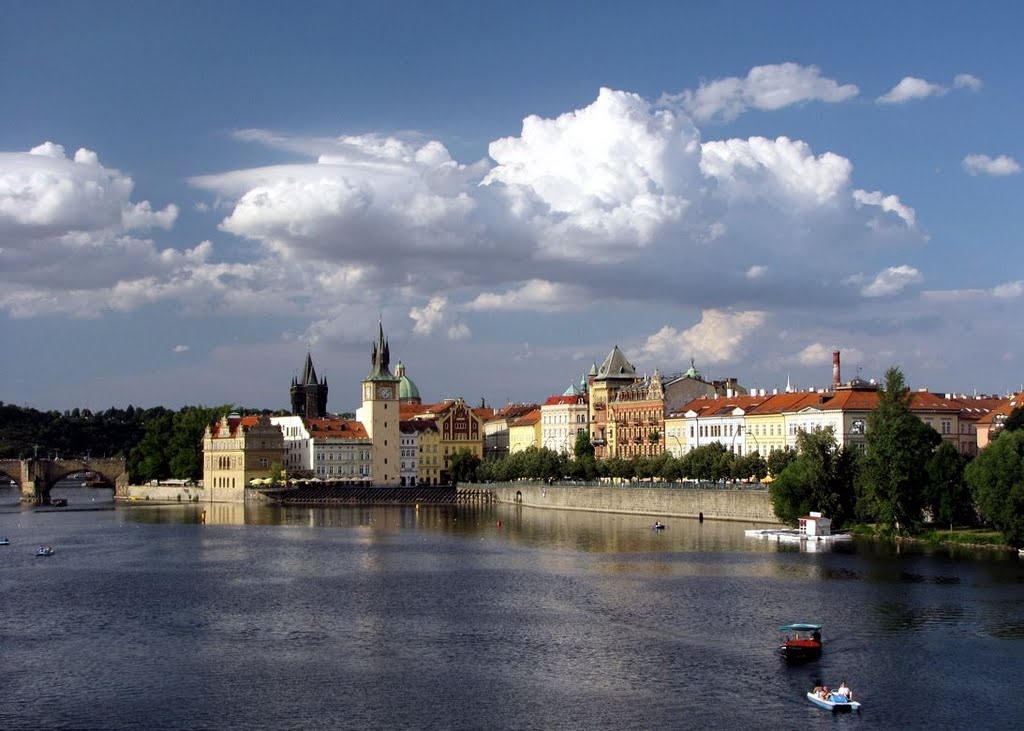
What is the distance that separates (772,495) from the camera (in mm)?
96125

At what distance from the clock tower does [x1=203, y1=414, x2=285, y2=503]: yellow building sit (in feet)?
42.1

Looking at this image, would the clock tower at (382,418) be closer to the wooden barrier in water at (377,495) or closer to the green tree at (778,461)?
the wooden barrier in water at (377,495)

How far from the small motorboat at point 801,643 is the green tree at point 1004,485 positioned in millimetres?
28391

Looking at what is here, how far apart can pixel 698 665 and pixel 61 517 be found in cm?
10312

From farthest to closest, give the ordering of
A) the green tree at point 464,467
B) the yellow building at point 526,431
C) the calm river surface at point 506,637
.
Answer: the yellow building at point 526,431 → the green tree at point 464,467 → the calm river surface at point 506,637

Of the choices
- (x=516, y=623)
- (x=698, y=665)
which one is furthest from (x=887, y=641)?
(x=516, y=623)

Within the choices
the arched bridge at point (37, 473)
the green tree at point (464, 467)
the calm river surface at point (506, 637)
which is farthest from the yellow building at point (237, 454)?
the calm river surface at point (506, 637)

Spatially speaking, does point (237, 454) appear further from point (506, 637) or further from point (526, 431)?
point (506, 637)

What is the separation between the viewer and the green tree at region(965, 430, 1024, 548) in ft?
240

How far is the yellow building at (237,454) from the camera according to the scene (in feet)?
555

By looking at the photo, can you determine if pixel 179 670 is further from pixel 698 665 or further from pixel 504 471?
pixel 504 471

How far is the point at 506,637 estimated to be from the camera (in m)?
51.4

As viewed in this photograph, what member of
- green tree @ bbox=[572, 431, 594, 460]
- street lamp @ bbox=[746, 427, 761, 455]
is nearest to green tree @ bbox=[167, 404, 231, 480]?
green tree @ bbox=[572, 431, 594, 460]

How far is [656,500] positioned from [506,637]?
221ft
